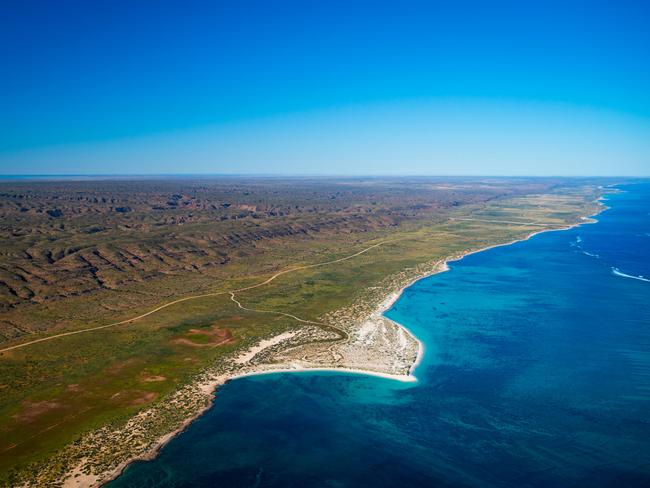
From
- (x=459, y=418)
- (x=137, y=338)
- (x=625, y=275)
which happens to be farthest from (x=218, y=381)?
(x=625, y=275)

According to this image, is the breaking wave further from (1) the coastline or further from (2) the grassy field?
(1) the coastline

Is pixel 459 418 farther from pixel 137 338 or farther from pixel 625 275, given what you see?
pixel 625 275

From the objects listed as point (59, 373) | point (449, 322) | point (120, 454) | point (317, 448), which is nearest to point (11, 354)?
point (59, 373)

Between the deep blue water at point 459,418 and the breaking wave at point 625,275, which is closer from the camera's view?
the deep blue water at point 459,418

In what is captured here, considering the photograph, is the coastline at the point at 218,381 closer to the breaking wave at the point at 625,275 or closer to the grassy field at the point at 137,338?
the grassy field at the point at 137,338

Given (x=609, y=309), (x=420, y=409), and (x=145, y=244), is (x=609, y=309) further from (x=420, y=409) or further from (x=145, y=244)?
(x=145, y=244)

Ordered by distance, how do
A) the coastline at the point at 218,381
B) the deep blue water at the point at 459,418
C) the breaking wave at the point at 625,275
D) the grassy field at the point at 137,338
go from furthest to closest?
1. the breaking wave at the point at 625,275
2. the grassy field at the point at 137,338
3. the deep blue water at the point at 459,418
4. the coastline at the point at 218,381

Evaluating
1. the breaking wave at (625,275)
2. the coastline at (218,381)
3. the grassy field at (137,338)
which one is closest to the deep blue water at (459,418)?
the coastline at (218,381)
